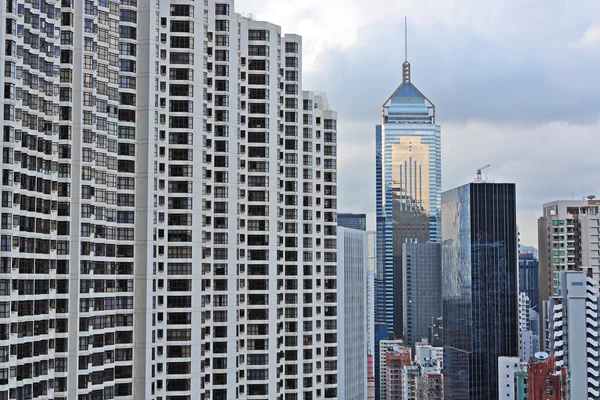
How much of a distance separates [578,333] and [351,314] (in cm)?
4474

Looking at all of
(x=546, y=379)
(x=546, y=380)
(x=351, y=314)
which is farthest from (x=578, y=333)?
(x=351, y=314)

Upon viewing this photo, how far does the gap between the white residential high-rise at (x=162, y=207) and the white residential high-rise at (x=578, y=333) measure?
63.1 meters

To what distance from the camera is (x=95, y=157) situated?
294ft

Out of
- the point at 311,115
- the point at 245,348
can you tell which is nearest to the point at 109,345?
the point at 245,348

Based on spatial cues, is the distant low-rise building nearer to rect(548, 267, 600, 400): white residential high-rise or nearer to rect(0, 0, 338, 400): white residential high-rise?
rect(548, 267, 600, 400): white residential high-rise

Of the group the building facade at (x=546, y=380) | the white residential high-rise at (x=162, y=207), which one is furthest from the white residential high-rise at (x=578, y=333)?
the white residential high-rise at (x=162, y=207)

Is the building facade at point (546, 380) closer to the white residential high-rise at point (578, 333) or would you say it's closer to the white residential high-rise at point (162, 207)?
the white residential high-rise at point (578, 333)

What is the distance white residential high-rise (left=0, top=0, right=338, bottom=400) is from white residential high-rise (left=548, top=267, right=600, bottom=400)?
207ft

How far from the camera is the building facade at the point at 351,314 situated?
16988 cm

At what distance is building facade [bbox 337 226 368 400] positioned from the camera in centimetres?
16988

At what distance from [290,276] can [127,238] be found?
2918 centimetres

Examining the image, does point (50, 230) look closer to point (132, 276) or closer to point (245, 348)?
point (132, 276)

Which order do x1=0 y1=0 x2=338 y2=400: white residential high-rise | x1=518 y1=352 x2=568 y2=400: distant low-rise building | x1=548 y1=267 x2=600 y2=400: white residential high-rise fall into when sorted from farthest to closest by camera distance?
1. x1=518 y1=352 x2=568 y2=400: distant low-rise building
2. x1=548 y1=267 x2=600 y2=400: white residential high-rise
3. x1=0 y1=0 x2=338 y2=400: white residential high-rise

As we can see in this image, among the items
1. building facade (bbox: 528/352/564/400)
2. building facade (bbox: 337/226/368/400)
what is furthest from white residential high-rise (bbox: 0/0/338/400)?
building facade (bbox: 528/352/564/400)
